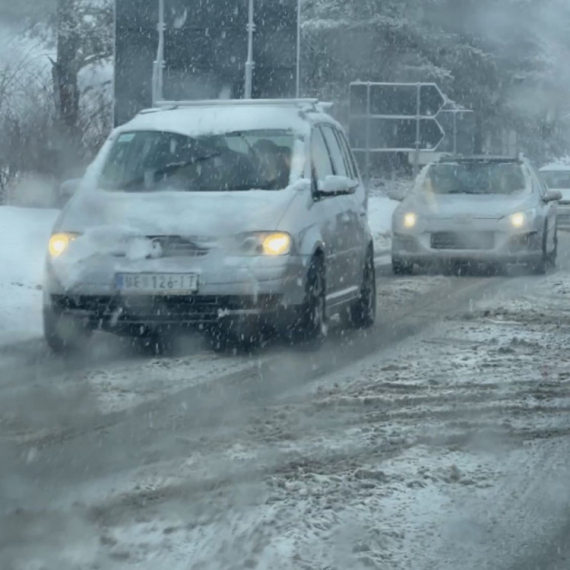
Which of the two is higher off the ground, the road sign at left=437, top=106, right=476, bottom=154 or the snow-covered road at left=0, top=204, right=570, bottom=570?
the road sign at left=437, top=106, right=476, bottom=154

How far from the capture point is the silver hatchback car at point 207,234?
927 centimetres

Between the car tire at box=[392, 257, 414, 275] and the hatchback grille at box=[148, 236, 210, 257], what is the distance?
26.2ft

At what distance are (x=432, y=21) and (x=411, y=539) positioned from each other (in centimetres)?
3772

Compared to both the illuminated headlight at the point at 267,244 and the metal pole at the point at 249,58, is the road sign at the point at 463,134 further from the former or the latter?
the illuminated headlight at the point at 267,244

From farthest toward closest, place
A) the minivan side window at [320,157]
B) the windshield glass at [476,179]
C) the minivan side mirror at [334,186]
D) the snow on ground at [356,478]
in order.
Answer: the windshield glass at [476,179]
the minivan side window at [320,157]
the minivan side mirror at [334,186]
the snow on ground at [356,478]

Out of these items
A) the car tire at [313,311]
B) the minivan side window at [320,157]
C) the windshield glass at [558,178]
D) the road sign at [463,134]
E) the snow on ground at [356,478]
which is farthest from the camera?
the road sign at [463,134]

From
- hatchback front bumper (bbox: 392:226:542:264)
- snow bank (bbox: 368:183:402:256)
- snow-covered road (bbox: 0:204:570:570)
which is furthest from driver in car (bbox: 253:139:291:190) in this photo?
snow bank (bbox: 368:183:402:256)

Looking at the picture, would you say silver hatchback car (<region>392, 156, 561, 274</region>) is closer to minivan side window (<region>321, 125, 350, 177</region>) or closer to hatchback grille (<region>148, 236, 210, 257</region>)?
minivan side window (<region>321, 125, 350, 177</region>)

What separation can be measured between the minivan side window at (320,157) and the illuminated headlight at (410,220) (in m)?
6.06

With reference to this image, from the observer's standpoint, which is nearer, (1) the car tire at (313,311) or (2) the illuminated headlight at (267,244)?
(2) the illuminated headlight at (267,244)

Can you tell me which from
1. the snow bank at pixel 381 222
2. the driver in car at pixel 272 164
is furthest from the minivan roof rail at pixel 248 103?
the snow bank at pixel 381 222

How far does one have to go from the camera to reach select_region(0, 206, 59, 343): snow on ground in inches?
433

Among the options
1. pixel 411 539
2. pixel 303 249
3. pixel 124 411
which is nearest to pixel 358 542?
pixel 411 539

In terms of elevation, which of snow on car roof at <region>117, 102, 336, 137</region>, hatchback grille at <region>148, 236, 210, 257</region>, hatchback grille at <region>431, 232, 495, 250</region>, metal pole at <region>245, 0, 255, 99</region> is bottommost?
hatchback grille at <region>431, 232, 495, 250</region>
